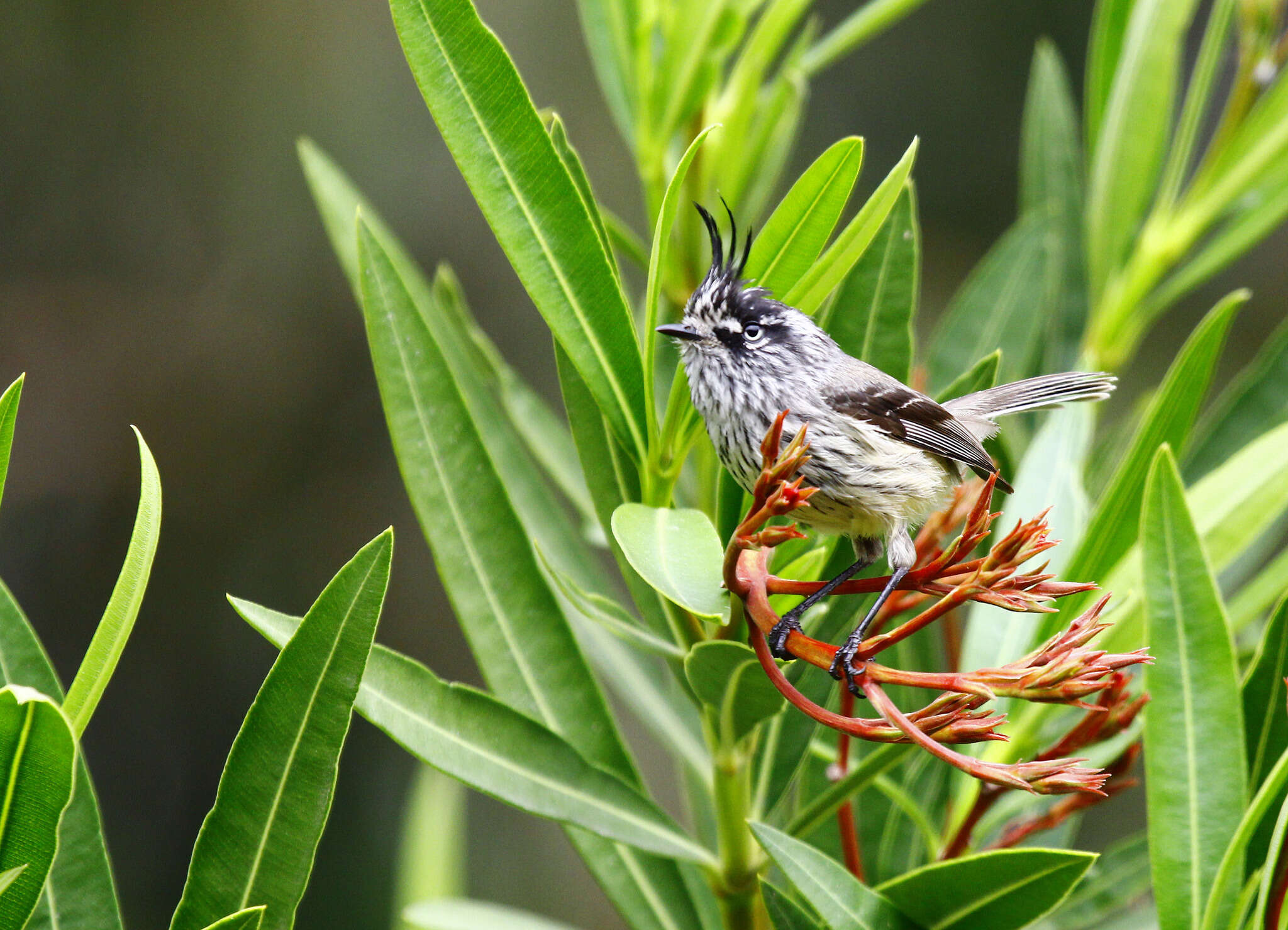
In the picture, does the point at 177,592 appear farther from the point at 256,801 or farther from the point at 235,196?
the point at 256,801

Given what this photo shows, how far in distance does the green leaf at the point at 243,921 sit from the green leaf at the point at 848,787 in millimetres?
594

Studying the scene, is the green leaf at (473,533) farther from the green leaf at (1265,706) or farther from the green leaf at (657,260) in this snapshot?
the green leaf at (1265,706)

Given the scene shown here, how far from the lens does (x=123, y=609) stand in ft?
2.97

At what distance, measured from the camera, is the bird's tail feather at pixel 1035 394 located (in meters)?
1.64

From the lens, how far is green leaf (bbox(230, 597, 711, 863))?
1065 mm

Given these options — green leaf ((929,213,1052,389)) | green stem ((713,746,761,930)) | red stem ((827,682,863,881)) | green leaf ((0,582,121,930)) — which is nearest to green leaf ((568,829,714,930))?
green stem ((713,746,761,930))

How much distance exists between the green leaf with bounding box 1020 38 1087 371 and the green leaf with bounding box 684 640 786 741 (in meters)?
1.24

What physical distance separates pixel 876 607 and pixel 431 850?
3.45 ft

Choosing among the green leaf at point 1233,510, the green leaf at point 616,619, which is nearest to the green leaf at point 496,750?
the green leaf at point 616,619

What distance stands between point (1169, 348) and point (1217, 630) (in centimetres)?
422

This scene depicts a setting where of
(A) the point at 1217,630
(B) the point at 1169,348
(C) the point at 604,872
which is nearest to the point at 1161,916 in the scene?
(A) the point at 1217,630

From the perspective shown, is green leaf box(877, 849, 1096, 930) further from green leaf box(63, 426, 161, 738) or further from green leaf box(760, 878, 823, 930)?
green leaf box(63, 426, 161, 738)

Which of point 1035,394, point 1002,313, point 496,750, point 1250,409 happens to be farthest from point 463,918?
point 1250,409

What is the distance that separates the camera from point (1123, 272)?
1953 mm
